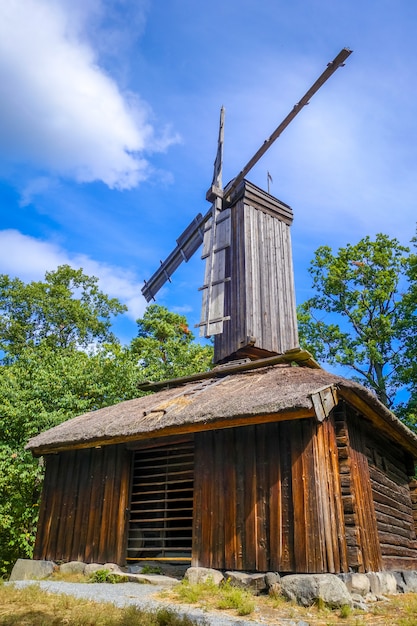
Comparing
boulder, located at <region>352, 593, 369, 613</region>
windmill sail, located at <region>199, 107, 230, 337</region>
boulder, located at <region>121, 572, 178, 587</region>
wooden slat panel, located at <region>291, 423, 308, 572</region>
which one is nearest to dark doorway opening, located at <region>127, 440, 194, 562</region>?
boulder, located at <region>121, 572, 178, 587</region>

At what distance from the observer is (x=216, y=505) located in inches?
328

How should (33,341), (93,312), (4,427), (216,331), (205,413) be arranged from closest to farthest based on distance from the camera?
1. (205,413)
2. (216,331)
3. (4,427)
4. (33,341)
5. (93,312)

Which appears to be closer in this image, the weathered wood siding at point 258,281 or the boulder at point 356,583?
the boulder at point 356,583

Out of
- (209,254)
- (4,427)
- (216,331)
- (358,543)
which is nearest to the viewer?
(358,543)

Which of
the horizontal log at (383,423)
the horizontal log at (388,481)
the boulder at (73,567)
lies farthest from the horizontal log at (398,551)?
the boulder at (73,567)

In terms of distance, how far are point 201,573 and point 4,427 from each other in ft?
31.3

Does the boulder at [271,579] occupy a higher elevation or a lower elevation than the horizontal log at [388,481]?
lower

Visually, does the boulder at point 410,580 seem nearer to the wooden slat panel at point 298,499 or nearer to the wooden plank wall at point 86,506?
the wooden slat panel at point 298,499

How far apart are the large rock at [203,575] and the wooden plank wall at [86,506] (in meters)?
1.88

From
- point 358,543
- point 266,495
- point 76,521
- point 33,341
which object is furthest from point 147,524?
point 33,341

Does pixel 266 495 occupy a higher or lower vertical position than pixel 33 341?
lower

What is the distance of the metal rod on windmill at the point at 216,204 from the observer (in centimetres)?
1320

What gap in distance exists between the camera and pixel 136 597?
21.5ft

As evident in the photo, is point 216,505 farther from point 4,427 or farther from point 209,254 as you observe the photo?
point 4,427
